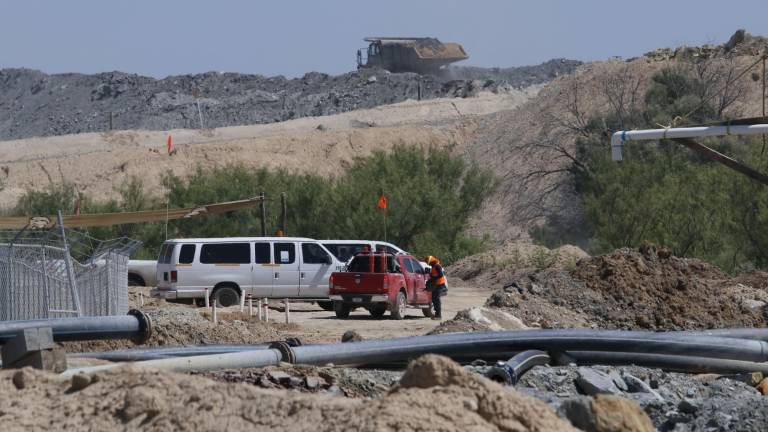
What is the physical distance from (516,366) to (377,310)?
17.0 meters

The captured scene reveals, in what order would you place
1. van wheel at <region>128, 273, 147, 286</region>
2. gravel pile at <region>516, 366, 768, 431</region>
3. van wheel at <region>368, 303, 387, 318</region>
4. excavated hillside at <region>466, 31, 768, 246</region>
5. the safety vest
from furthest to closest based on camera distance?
excavated hillside at <region>466, 31, 768, 246</region> → van wheel at <region>128, 273, 147, 286</region> → van wheel at <region>368, 303, 387, 318</region> → the safety vest → gravel pile at <region>516, 366, 768, 431</region>

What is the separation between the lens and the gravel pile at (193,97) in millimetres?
111875

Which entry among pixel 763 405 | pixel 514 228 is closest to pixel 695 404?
pixel 763 405

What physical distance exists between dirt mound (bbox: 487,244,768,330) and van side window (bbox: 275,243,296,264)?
655 centimetres

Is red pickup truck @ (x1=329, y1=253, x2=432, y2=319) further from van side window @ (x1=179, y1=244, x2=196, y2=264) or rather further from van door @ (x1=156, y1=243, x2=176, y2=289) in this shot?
van door @ (x1=156, y1=243, x2=176, y2=289)

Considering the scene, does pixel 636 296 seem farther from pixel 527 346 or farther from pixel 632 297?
pixel 527 346

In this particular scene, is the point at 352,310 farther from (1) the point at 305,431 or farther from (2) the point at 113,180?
(2) the point at 113,180

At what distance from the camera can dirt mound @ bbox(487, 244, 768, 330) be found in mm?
25000

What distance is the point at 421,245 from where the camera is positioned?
52031 millimetres

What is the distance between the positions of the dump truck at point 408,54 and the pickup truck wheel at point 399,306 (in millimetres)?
96591

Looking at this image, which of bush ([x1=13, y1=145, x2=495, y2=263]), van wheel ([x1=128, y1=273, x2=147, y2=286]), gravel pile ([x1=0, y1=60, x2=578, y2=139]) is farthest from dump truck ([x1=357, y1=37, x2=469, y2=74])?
van wheel ([x1=128, y1=273, x2=147, y2=286])

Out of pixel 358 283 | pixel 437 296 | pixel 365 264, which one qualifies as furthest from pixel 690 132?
pixel 358 283

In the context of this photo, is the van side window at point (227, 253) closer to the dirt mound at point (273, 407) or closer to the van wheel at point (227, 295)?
the van wheel at point (227, 295)

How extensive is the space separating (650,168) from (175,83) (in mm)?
82884
